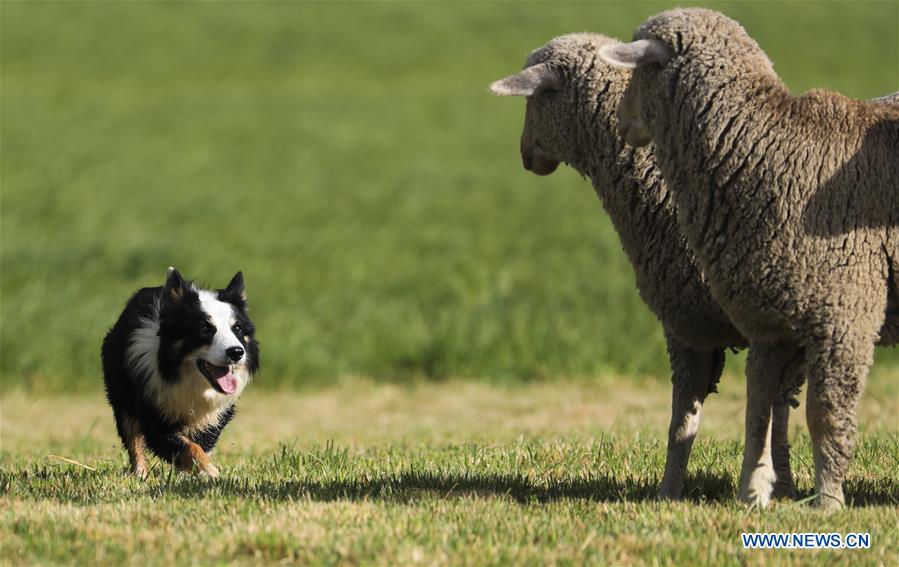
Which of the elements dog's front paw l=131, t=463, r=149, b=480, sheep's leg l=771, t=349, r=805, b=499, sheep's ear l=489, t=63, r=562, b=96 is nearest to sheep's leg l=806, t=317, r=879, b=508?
sheep's leg l=771, t=349, r=805, b=499

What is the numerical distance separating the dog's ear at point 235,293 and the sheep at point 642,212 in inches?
80.8

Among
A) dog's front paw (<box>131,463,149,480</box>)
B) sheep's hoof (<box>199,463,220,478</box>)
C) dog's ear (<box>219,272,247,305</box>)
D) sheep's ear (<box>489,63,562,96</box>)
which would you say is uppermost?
sheep's ear (<box>489,63,562,96</box>)

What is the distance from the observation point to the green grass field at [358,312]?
521 cm

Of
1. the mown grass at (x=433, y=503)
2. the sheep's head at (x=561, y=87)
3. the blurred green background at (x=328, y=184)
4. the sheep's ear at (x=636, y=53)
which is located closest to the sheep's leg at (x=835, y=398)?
the mown grass at (x=433, y=503)

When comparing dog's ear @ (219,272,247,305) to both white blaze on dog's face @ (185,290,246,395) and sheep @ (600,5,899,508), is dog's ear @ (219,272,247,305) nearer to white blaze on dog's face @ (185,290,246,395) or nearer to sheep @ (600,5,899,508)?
white blaze on dog's face @ (185,290,246,395)

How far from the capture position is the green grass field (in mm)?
5211

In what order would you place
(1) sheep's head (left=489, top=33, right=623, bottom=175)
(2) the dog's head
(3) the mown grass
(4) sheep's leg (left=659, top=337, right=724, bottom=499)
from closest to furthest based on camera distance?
(3) the mown grass
(4) sheep's leg (left=659, top=337, right=724, bottom=499)
(1) sheep's head (left=489, top=33, right=623, bottom=175)
(2) the dog's head

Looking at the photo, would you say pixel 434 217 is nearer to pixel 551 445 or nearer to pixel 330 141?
pixel 330 141

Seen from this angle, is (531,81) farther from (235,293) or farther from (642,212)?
(235,293)

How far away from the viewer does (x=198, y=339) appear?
23.4 ft

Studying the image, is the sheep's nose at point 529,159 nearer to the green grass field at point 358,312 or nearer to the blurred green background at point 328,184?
the green grass field at point 358,312

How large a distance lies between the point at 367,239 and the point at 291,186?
4788 millimetres

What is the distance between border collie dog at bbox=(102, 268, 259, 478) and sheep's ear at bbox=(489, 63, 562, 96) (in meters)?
2.11

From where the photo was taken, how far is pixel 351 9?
45.1 metres
